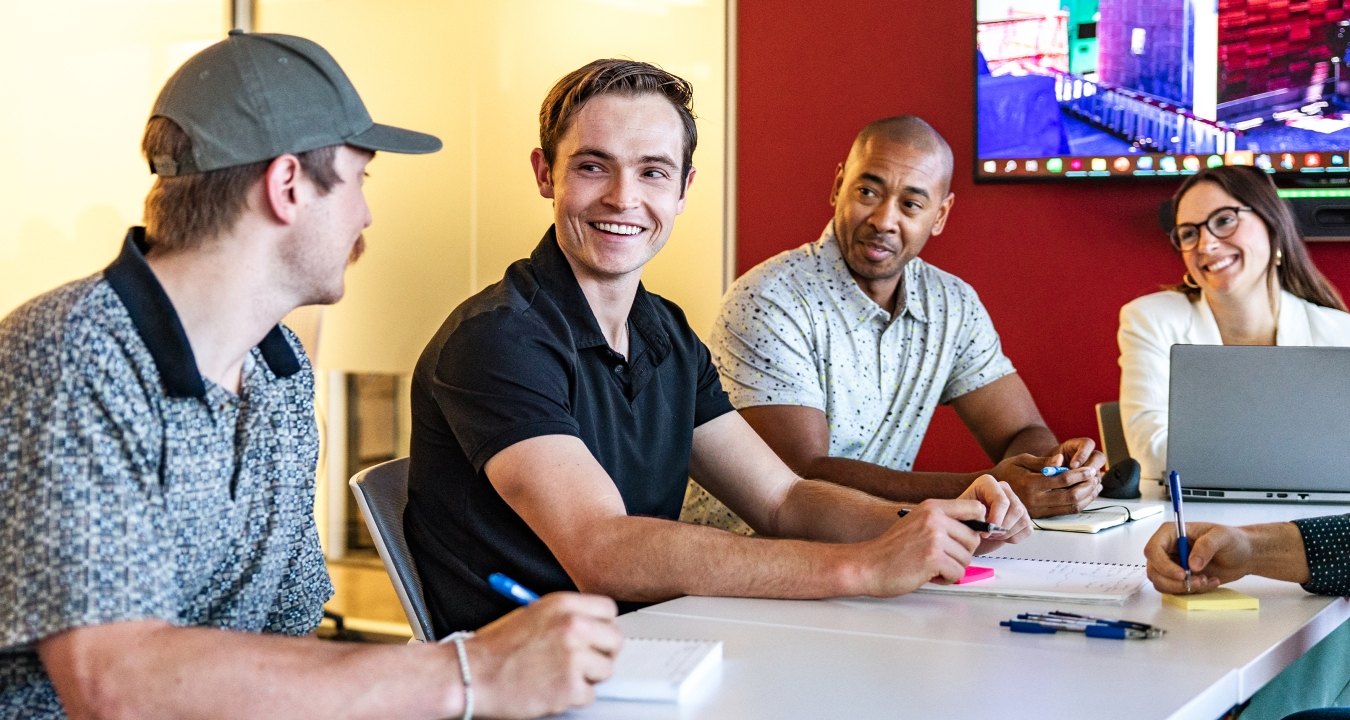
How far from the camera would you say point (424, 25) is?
14.5 feet

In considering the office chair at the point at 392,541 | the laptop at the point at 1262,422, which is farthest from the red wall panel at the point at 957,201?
the office chair at the point at 392,541

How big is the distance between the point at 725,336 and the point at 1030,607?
1459mm

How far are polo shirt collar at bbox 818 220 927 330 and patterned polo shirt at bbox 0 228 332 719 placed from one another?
5.52 ft

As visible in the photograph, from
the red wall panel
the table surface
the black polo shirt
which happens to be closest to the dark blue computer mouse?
the table surface

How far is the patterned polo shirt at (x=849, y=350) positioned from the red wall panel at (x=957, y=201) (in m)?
0.79

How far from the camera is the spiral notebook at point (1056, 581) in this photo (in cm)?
159

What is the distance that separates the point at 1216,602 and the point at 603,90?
1.07m

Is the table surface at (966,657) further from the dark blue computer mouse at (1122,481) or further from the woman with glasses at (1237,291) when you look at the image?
the woman with glasses at (1237,291)

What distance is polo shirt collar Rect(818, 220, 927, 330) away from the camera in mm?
2943

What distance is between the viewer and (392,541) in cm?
182

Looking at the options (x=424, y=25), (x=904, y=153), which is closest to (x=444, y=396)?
(x=904, y=153)

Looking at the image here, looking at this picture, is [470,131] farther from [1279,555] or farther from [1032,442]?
[1279,555]

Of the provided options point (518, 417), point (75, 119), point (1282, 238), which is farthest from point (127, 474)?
point (75, 119)

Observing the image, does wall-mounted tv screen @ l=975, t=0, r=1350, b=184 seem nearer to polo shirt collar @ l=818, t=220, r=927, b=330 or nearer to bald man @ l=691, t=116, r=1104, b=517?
bald man @ l=691, t=116, r=1104, b=517
